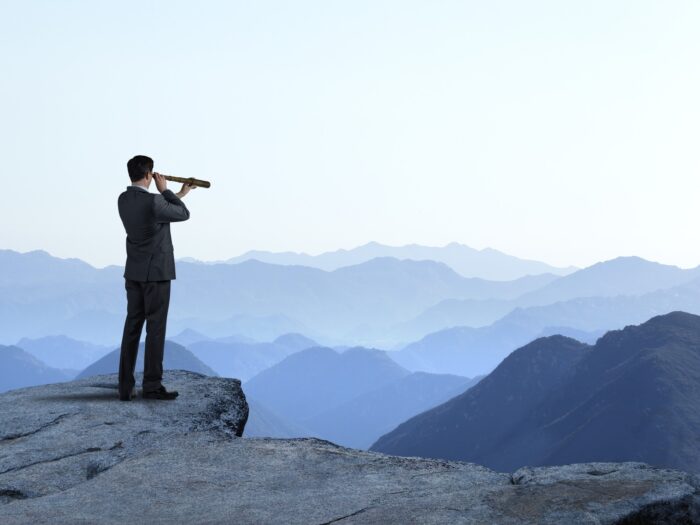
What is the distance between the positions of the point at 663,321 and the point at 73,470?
174 metres

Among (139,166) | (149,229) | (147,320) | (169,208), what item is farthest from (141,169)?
(147,320)

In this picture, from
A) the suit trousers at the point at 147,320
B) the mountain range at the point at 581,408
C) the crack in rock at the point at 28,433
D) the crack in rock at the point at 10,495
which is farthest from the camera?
the mountain range at the point at 581,408

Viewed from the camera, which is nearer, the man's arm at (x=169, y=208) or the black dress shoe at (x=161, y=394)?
the man's arm at (x=169, y=208)

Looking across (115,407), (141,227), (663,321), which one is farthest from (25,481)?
(663,321)

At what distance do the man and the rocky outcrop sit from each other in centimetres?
99

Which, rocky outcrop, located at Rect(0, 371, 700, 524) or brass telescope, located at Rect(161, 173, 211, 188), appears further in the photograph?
brass telescope, located at Rect(161, 173, 211, 188)

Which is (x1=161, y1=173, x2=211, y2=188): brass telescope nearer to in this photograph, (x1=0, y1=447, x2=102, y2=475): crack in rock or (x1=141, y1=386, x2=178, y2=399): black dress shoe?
(x1=141, y1=386, x2=178, y2=399): black dress shoe

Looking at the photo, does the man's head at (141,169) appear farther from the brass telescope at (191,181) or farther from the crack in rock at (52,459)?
the crack in rock at (52,459)

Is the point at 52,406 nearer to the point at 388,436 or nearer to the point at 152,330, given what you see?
the point at 152,330

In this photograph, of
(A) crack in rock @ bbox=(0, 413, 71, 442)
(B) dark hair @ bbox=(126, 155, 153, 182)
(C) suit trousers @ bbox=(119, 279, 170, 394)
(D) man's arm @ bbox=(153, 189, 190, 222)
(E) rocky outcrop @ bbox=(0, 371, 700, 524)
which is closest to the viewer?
(E) rocky outcrop @ bbox=(0, 371, 700, 524)

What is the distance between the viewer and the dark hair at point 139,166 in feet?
33.3

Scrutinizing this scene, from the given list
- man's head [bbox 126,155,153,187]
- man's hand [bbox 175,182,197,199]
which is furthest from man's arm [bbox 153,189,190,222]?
man's head [bbox 126,155,153,187]

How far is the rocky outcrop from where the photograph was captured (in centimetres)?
585

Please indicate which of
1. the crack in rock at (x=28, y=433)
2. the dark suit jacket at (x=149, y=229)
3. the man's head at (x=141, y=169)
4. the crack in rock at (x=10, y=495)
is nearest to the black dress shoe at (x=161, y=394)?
the crack in rock at (x=28, y=433)
